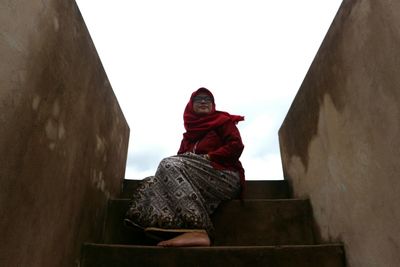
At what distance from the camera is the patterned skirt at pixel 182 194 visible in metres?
1.30

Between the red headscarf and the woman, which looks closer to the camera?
the woman

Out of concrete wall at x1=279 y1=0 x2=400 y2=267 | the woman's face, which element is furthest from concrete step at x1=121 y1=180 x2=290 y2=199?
the woman's face

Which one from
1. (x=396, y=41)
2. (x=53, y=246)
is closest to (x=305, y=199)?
(x=396, y=41)

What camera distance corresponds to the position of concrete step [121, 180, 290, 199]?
1857 mm

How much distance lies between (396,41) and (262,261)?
2.71 feet

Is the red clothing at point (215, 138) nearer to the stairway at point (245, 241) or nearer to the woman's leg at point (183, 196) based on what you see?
the woman's leg at point (183, 196)

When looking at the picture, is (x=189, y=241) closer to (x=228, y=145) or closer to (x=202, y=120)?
(x=228, y=145)

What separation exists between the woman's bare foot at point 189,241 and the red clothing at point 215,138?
412 millimetres

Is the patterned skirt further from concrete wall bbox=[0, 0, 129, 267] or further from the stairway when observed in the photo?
concrete wall bbox=[0, 0, 129, 267]

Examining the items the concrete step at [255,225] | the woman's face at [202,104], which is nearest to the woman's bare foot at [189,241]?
the concrete step at [255,225]

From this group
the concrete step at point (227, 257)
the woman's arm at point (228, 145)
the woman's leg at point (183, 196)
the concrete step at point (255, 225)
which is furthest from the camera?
the woman's arm at point (228, 145)

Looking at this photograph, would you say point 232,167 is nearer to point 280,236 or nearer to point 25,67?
point 280,236

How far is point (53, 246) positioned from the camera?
969mm

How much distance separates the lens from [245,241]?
4.70 ft
